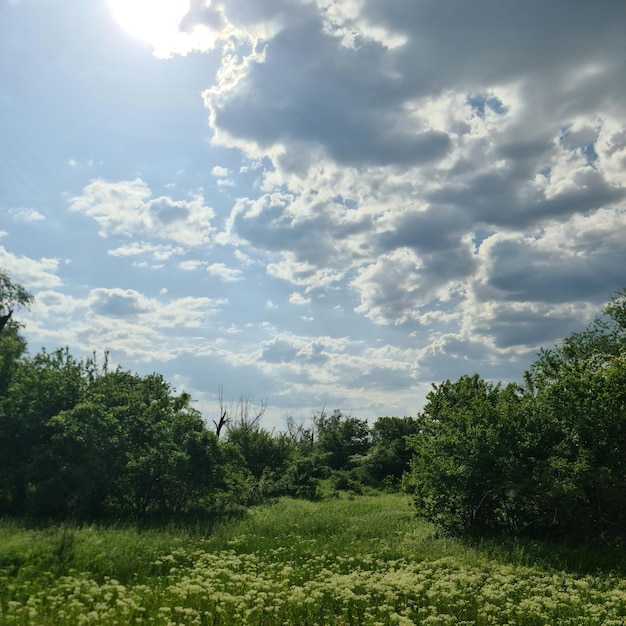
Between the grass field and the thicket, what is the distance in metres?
1.79

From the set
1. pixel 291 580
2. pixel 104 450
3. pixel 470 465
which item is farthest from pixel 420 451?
pixel 104 450

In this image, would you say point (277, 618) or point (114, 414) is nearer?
point (277, 618)

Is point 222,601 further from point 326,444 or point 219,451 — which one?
point 326,444

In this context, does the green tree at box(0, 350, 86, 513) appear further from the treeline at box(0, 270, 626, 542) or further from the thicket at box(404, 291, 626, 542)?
the thicket at box(404, 291, 626, 542)

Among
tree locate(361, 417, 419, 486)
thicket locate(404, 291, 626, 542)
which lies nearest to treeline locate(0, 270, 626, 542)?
thicket locate(404, 291, 626, 542)

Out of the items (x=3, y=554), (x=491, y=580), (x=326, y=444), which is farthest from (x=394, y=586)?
(x=326, y=444)

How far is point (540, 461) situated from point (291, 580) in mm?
10127

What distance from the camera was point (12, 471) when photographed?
19.2 metres

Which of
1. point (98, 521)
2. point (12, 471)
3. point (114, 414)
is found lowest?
point (98, 521)

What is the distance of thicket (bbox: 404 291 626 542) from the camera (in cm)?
1677

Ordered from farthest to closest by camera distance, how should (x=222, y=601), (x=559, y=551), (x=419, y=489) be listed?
1. (x=419, y=489)
2. (x=559, y=551)
3. (x=222, y=601)

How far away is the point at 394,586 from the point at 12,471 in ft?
51.6

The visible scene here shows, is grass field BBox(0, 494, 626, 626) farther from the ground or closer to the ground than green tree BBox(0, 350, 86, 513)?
closer to the ground

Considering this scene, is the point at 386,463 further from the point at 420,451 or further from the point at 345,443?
the point at 420,451
